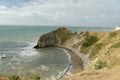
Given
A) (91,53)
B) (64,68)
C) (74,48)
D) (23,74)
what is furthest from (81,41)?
(23,74)

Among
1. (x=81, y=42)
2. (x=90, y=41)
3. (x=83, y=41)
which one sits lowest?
(x=81, y=42)

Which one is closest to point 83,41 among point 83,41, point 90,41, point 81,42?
point 83,41

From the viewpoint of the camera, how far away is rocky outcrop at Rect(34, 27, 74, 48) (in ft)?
329

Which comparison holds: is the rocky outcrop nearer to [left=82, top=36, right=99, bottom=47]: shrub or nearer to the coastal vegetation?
the coastal vegetation

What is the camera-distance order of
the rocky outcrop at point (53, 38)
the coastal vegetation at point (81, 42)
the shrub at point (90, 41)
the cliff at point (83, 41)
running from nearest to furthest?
the coastal vegetation at point (81, 42)
the cliff at point (83, 41)
the shrub at point (90, 41)
the rocky outcrop at point (53, 38)

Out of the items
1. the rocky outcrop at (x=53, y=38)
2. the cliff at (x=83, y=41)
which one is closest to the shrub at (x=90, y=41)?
the cliff at (x=83, y=41)

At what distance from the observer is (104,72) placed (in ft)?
77.3

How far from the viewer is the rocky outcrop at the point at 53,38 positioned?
10025 cm

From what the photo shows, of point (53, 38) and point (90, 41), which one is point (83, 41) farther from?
point (53, 38)

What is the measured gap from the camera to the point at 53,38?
103688 mm

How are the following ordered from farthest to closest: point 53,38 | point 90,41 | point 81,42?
1. point 53,38
2. point 81,42
3. point 90,41

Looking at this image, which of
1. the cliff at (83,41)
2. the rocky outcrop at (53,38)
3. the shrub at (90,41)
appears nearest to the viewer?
the cliff at (83,41)

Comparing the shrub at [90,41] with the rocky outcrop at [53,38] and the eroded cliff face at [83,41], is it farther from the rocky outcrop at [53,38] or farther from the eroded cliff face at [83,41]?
the rocky outcrop at [53,38]

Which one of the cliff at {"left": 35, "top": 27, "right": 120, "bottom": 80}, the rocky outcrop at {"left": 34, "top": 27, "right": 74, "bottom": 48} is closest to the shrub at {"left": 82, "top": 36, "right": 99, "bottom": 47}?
the cliff at {"left": 35, "top": 27, "right": 120, "bottom": 80}
